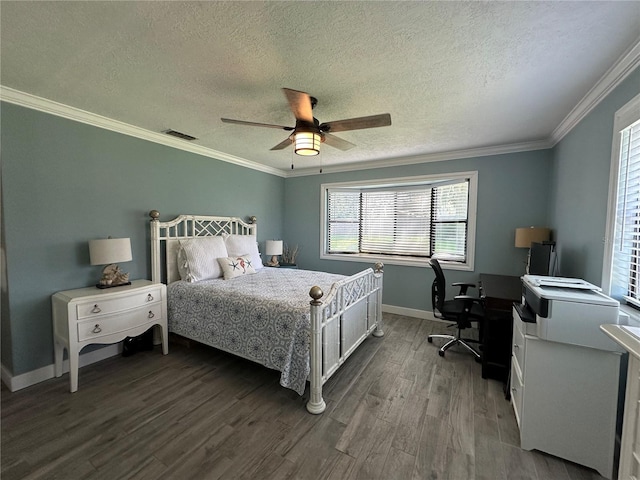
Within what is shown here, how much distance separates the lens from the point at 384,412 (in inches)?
77.9

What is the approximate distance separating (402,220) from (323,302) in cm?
283

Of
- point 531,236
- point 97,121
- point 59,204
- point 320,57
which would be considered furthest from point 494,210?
point 59,204

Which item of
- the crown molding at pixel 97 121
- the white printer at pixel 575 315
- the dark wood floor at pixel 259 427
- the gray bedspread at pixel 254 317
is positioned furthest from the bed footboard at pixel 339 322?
the crown molding at pixel 97 121

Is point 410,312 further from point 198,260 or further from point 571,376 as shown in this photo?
point 198,260

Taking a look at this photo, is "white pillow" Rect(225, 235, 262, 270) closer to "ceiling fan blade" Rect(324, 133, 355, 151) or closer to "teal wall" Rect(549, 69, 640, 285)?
"ceiling fan blade" Rect(324, 133, 355, 151)

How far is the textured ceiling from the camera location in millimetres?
1297

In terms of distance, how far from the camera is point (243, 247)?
3805 millimetres

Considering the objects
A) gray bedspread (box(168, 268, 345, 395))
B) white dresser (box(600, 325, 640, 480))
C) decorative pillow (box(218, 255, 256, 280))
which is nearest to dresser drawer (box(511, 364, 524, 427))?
white dresser (box(600, 325, 640, 480))

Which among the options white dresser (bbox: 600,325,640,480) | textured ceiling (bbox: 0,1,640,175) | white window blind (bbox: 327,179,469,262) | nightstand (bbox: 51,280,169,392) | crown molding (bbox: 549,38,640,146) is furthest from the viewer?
white window blind (bbox: 327,179,469,262)

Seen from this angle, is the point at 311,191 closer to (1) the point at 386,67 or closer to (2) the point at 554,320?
(1) the point at 386,67

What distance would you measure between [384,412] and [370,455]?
42 centimetres

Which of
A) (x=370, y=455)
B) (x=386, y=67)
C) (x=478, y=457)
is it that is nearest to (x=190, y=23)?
(x=386, y=67)

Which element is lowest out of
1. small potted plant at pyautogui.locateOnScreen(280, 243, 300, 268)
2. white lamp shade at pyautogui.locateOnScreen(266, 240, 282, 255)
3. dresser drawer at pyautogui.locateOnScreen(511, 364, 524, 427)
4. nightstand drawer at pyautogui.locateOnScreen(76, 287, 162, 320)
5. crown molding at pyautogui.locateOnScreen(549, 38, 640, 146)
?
dresser drawer at pyautogui.locateOnScreen(511, 364, 524, 427)

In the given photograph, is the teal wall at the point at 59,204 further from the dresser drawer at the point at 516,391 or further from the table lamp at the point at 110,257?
the dresser drawer at the point at 516,391
